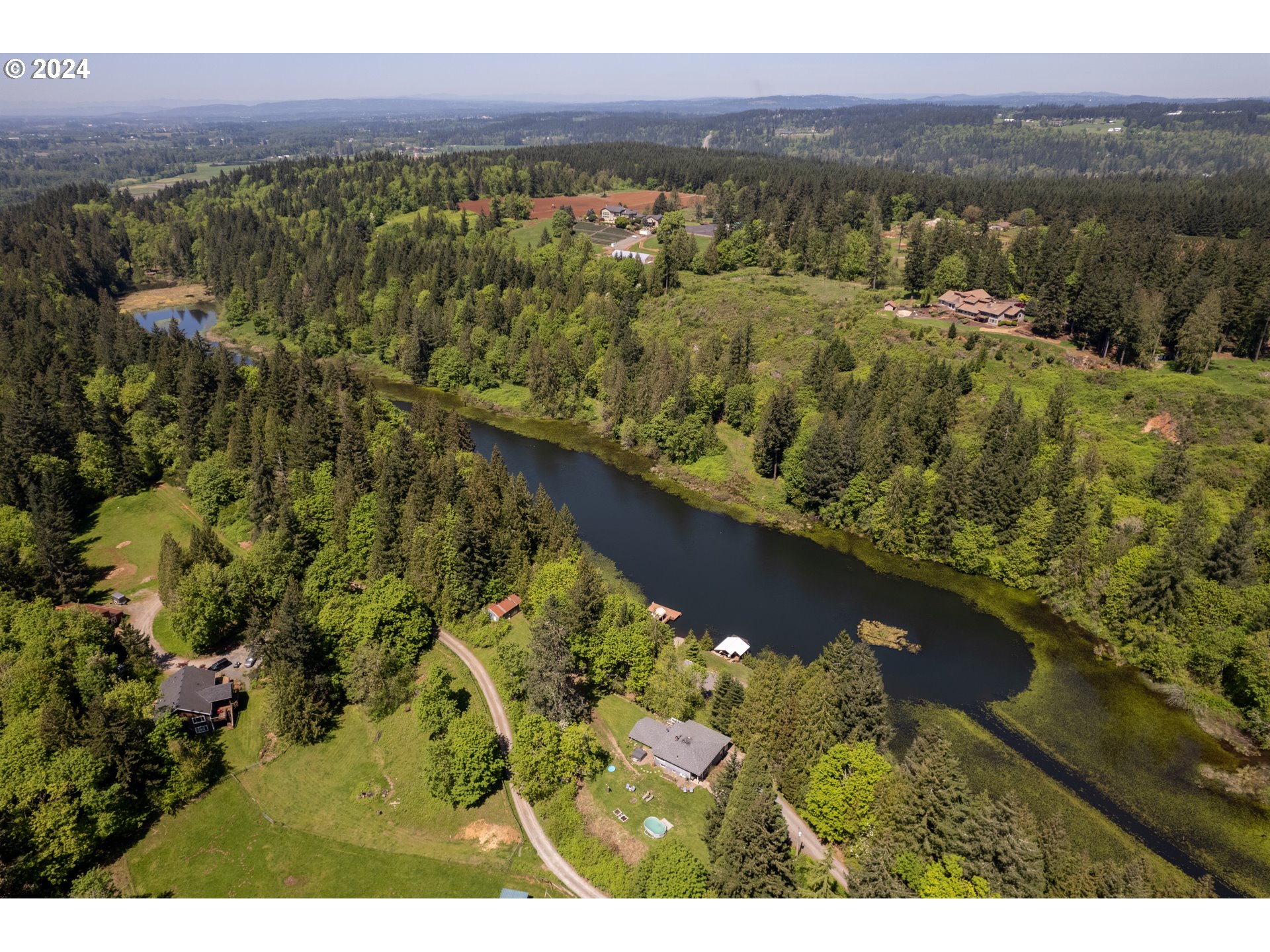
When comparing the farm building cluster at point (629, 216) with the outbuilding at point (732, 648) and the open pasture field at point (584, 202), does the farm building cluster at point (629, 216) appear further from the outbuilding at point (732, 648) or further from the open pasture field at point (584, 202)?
the outbuilding at point (732, 648)

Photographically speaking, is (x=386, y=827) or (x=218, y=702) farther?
(x=218, y=702)

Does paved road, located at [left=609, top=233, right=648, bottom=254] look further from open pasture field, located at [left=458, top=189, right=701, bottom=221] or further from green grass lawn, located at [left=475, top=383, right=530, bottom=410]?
green grass lawn, located at [left=475, top=383, right=530, bottom=410]

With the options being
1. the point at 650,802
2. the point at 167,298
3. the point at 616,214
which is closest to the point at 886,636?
the point at 650,802

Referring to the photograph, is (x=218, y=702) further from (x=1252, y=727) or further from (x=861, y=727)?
(x=1252, y=727)

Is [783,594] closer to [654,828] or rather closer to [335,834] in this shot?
[654,828]

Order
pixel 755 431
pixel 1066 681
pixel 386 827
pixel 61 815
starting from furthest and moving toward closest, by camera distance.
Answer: pixel 755 431 < pixel 1066 681 < pixel 386 827 < pixel 61 815

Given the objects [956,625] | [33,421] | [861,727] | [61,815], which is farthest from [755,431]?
[33,421]
